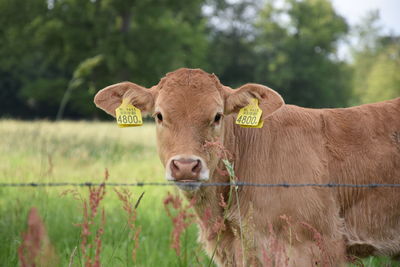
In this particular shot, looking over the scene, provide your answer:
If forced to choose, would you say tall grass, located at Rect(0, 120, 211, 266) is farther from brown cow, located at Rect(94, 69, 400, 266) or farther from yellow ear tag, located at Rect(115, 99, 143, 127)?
yellow ear tag, located at Rect(115, 99, 143, 127)

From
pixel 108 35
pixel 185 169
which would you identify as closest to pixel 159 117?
pixel 185 169

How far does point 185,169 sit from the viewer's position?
305 centimetres

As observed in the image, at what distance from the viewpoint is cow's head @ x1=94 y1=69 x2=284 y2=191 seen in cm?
314

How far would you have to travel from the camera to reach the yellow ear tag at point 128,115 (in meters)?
3.95

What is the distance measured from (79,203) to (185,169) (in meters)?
A: 3.54

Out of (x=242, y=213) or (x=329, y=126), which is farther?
(x=329, y=126)

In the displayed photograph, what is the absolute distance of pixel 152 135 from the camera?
53.2 feet

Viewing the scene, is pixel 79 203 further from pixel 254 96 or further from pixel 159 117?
pixel 254 96

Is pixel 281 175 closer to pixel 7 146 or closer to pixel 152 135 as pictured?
pixel 7 146

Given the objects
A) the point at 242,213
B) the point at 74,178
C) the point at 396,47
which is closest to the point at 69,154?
the point at 74,178

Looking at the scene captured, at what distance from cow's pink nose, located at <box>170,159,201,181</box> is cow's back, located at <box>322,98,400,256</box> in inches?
51.1

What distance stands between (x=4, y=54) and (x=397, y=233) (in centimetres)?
2919

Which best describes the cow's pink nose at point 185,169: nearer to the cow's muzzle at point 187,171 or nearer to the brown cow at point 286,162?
the cow's muzzle at point 187,171

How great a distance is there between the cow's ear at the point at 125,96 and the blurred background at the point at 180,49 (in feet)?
59.9
